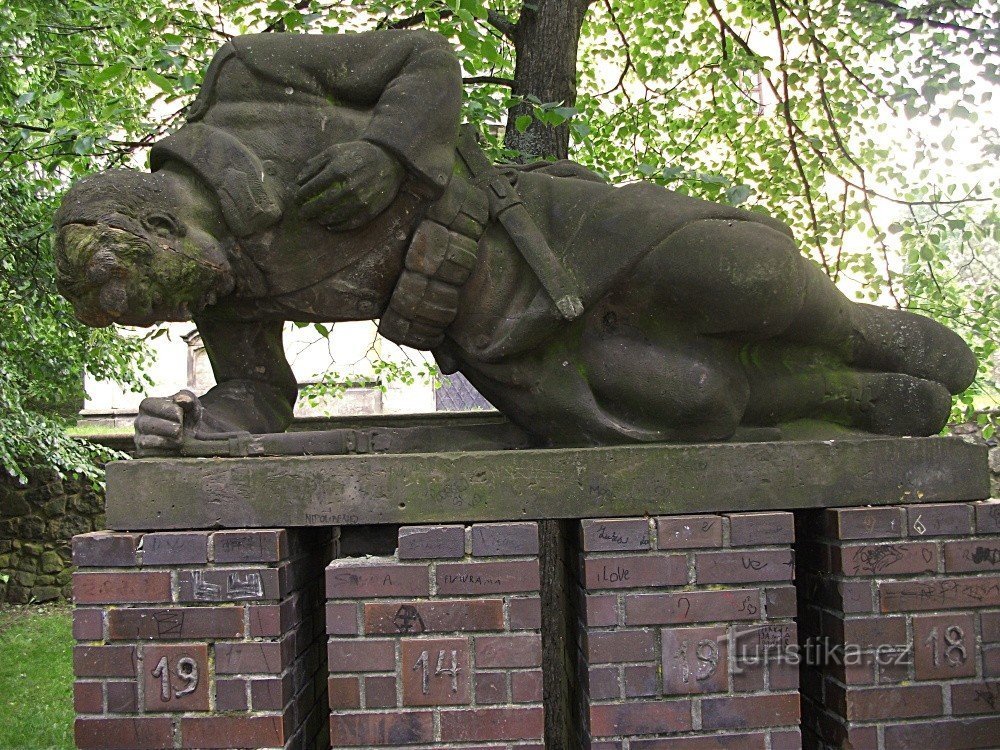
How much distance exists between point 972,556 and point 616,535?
93 cm

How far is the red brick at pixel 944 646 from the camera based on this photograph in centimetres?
217

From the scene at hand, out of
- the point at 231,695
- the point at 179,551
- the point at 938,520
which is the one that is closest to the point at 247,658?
the point at 231,695

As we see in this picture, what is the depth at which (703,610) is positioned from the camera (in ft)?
7.00

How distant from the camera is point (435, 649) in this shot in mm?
2080

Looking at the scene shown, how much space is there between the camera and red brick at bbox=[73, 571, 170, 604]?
2094 millimetres

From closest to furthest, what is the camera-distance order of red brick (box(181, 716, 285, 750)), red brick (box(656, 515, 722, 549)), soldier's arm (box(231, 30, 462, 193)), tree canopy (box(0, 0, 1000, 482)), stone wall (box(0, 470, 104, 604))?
red brick (box(181, 716, 285, 750)) < red brick (box(656, 515, 722, 549)) < soldier's arm (box(231, 30, 462, 193)) < tree canopy (box(0, 0, 1000, 482)) < stone wall (box(0, 470, 104, 604))

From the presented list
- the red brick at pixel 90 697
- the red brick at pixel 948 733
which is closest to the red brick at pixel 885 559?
the red brick at pixel 948 733

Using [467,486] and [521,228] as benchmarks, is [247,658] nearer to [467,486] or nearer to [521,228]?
[467,486]

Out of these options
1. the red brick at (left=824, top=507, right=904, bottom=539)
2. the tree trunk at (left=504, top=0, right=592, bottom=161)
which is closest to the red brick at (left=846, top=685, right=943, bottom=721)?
the red brick at (left=824, top=507, right=904, bottom=539)

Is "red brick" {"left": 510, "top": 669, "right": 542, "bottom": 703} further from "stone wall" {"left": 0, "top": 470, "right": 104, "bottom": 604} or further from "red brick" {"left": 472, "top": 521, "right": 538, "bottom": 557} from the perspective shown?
"stone wall" {"left": 0, "top": 470, "right": 104, "bottom": 604}

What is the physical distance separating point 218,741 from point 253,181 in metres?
1.38

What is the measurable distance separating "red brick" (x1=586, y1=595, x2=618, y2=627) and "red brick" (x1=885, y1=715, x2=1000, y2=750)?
0.74 meters

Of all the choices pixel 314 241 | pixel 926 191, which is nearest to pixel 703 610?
pixel 314 241

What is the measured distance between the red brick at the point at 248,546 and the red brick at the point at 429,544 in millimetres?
301
